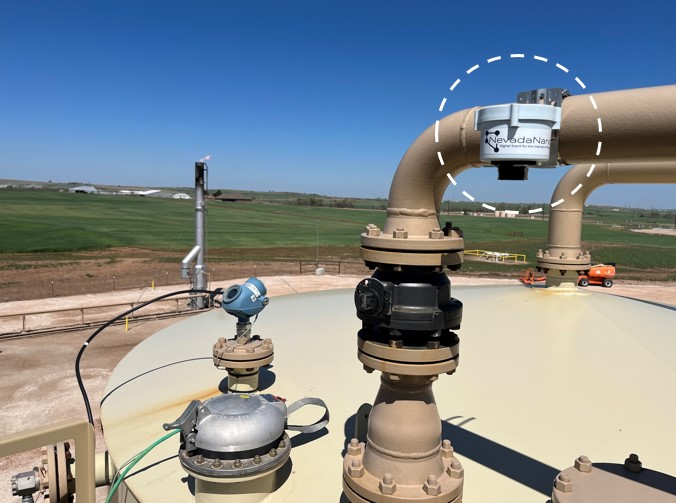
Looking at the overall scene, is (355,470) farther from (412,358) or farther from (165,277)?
(165,277)

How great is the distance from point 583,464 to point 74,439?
3.55 meters

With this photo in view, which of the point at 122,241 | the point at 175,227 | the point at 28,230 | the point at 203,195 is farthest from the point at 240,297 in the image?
the point at 175,227

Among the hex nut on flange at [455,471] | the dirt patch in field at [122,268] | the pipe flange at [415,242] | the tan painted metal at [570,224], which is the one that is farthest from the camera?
the dirt patch in field at [122,268]

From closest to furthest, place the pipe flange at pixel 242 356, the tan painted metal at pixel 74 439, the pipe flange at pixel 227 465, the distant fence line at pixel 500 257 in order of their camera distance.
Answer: the tan painted metal at pixel 74 439 < the pipe flange at pixel 227 465 < the pipe flange at pixel 242 356 < the distant fence line at pixel 500 257

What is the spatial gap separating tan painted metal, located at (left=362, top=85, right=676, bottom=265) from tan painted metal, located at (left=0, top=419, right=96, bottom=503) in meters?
2.38

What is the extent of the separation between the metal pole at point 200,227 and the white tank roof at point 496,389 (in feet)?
60.6

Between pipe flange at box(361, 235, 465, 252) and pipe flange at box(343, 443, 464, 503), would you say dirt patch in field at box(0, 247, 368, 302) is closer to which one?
pipe flange at box(343, 443, 464, 503)

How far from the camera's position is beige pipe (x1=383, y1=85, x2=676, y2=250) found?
9.09ft

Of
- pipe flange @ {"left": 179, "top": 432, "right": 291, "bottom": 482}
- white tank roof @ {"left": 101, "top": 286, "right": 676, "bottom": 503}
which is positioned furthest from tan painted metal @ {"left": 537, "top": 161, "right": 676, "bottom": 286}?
pipe flange @ {"left": 179, "top": 432, "right": 291, "bottom": 482}

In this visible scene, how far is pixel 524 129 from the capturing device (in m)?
2.96

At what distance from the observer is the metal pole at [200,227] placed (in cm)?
2780

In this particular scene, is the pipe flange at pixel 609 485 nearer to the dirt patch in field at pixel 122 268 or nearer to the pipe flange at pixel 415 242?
the pipe flange at pixel 415 242

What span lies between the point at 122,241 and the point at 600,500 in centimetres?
6788

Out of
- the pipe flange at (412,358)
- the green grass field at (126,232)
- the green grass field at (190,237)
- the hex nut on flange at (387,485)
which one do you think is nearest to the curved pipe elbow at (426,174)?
the pipe flange at (412,358)
